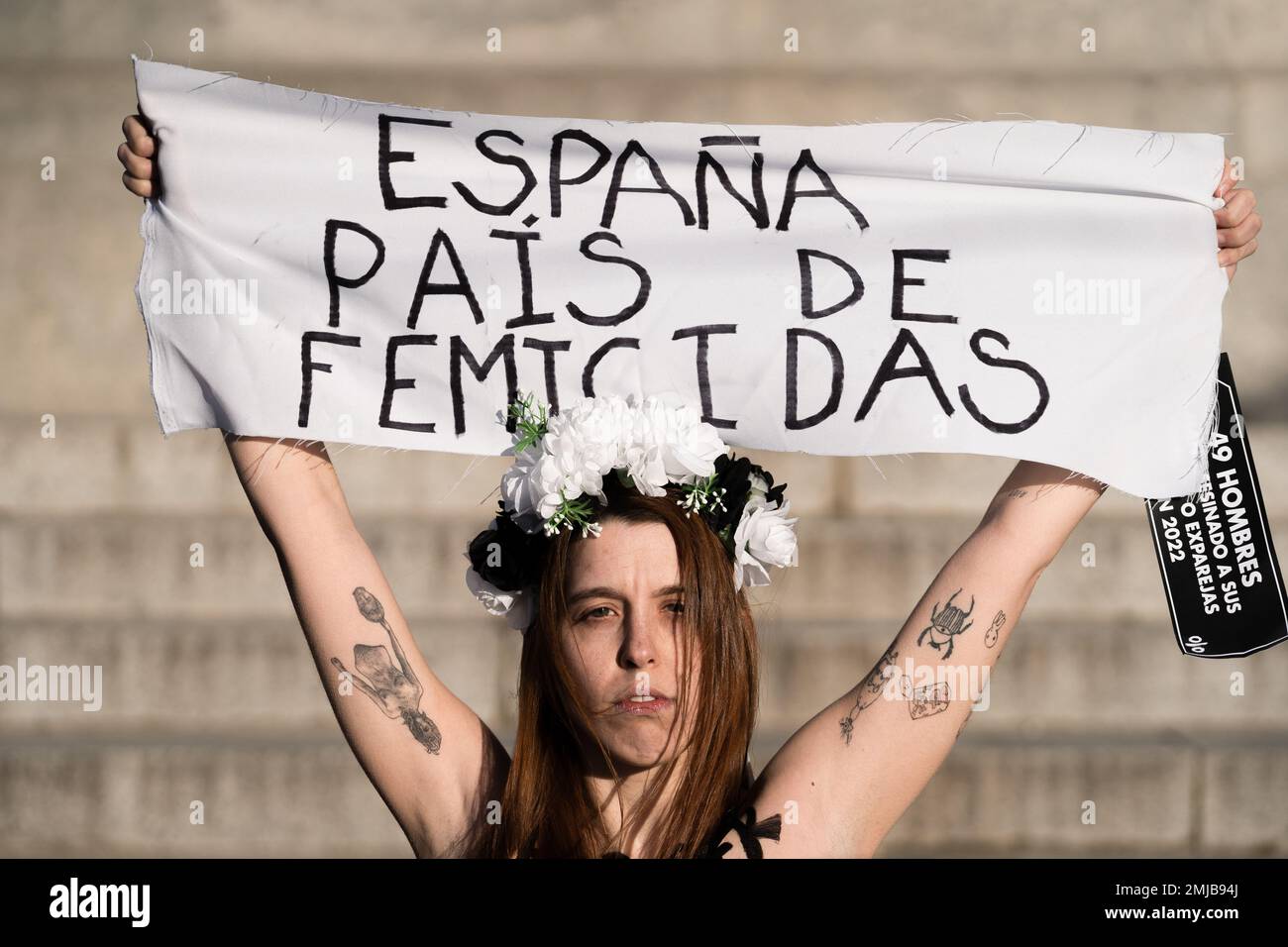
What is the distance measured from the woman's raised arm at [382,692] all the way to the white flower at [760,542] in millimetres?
660

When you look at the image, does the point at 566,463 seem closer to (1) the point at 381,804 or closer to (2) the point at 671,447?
(2) the point at 671,447

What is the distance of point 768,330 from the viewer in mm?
3184

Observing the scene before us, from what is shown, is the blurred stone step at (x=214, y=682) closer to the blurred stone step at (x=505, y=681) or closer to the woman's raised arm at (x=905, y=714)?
the blurred stone step at (x=505, y=681)

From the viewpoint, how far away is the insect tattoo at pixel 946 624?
9.05 ft

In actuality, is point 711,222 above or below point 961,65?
below

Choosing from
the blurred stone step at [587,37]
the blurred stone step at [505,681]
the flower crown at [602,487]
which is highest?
the blurred stone step at [587,37]

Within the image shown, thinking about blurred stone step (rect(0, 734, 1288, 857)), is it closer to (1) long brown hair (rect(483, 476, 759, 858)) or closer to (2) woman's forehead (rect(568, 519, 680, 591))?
(1) long brown hair (rect(483, 476, 759, 858))

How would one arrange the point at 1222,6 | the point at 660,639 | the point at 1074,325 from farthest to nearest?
the point at 1222,6
the point at 1074,325
the point at 660,639

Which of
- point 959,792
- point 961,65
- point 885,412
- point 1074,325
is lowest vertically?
point 959,792

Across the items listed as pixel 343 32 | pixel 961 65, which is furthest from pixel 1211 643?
pixel 343 32

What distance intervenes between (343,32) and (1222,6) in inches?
187

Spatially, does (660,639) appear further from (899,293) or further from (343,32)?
(343,32)

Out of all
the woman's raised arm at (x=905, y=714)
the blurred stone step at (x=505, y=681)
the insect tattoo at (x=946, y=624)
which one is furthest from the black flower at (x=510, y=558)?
the blurred stone step at (x=505, y=681)

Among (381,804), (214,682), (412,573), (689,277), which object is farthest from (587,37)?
(689,277)
